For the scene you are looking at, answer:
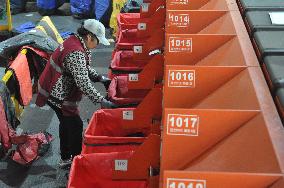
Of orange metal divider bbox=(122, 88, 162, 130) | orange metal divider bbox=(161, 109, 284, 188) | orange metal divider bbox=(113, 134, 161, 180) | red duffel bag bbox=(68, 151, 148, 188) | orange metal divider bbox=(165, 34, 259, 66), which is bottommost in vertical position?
orange metal divider bbox=(161, 109, 284, 188)

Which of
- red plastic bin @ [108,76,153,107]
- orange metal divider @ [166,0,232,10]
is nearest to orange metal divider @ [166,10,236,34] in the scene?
orange metal divider @ [166,0,232,10]

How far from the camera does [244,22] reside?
124 inches

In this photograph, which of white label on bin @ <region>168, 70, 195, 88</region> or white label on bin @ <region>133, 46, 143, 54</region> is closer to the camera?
white label on bin @ <region>168, 70, 195, 88</region>

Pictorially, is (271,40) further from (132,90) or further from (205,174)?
(132,90)

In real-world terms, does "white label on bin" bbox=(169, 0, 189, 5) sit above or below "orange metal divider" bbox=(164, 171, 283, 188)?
above

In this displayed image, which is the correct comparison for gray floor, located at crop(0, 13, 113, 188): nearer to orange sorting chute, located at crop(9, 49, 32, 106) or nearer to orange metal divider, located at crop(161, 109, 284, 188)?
orange sorting chute, located at crop(9, 49, 32, 106)

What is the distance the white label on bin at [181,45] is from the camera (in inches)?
109

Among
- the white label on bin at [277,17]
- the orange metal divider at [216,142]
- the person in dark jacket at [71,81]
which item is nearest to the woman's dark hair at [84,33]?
the person in dark jacket at [71,81]

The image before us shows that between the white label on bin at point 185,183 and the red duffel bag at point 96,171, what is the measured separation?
1344 millimetres

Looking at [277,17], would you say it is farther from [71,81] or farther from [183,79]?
[71,81]

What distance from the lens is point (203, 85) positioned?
7.48 ft

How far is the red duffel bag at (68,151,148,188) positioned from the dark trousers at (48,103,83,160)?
1374 millimetres

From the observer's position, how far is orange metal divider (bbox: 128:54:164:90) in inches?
149

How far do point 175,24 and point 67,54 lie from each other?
105cm
